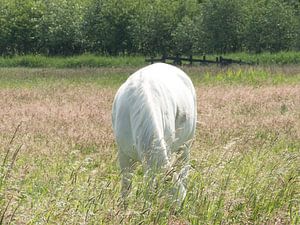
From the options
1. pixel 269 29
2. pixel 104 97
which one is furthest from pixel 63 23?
pixel 104 97

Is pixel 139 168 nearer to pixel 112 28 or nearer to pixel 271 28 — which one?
pixel 271 28

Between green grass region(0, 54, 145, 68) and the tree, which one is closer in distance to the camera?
green grass region(0, 54, 145, 68)

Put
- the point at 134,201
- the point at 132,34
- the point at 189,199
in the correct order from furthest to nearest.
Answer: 1. the point at 132,34
2. the point at 189,199
3. the point at 134,201

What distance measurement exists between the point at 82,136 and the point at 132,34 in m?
37.7

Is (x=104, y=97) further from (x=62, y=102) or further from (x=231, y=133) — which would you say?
(x=231, y=133)

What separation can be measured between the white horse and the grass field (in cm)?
21

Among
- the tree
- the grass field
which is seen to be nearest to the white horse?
the grass field

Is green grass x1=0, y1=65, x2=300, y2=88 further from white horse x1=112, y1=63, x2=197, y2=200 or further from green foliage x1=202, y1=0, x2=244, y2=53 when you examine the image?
green foliage x1=202, y1=0, x2=244, y2=53

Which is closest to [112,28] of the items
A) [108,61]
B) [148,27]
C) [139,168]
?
[148,27]

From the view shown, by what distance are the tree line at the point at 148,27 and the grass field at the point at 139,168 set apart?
71.1 feet

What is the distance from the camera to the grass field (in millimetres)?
4062

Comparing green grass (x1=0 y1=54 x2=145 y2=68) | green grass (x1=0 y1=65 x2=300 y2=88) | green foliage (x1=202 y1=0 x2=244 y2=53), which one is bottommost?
green grass (x1=0 y1=54 x2=145 y2=68)

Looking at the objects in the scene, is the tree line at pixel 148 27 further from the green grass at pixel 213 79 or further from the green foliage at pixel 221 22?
the green grass at pixel 213 79

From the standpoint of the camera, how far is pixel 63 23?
49219 mm
